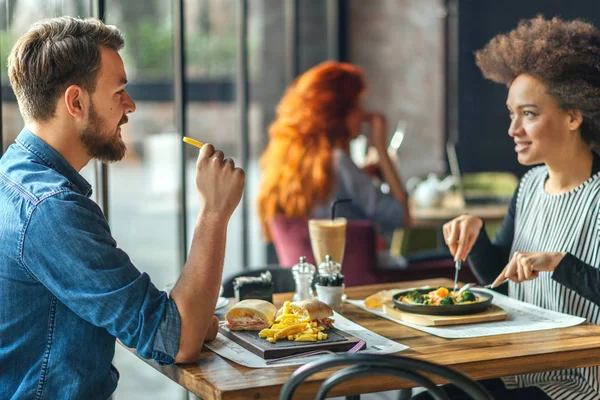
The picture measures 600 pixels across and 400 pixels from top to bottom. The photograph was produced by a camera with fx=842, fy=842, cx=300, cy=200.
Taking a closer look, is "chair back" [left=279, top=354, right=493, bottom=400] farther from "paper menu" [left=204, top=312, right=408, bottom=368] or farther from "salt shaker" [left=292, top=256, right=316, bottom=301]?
"salt shaker" [left=292, top=256, right=316, bottom=301]

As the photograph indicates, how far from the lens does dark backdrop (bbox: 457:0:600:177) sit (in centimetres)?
507

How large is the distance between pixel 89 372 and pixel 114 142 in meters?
0.49

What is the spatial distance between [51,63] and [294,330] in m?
0.73

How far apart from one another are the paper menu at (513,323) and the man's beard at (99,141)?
74 cm

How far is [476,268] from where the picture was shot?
2398mm

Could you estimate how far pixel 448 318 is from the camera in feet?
6.28

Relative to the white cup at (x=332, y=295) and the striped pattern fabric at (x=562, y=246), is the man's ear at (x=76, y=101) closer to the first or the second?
the white cup at (x=332, y=295)

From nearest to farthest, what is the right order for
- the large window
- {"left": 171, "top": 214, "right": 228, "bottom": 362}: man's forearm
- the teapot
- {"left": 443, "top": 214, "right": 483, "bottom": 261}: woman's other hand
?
1. {"left": 171, "top": 214, "right": 228, "bottom": 362}: man's forearm
2. {"left": 443, "top": 214, "right": 483, "bottom": 261}: woman's other hand
3. the teapot
4. the large window

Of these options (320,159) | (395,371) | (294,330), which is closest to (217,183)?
(294,330)

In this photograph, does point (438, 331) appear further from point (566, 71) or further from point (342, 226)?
point (566, 71)

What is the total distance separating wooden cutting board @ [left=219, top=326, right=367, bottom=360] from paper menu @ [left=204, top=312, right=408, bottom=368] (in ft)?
0.05

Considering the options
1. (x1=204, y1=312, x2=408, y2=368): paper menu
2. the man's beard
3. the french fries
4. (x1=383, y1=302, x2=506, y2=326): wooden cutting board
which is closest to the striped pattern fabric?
(x1=383, y1=302, x2=506, y2=326): wooden cutting board

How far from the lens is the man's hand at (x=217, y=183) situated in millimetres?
1721

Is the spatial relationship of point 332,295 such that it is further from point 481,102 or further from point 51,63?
point 481,102
